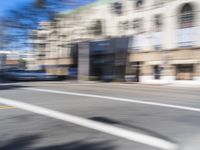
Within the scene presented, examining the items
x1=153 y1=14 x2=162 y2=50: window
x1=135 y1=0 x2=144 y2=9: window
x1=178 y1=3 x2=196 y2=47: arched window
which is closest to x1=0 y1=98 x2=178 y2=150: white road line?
x1=178 y1=3 x2=196 y2=47: arched window

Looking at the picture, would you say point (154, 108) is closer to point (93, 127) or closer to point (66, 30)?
point (93, 127)

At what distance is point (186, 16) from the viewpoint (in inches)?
1505

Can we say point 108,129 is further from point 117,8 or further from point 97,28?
point 97,28

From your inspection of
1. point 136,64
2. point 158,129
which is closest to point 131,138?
point 158,129

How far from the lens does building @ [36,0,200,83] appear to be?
38.2 m

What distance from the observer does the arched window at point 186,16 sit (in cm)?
3744

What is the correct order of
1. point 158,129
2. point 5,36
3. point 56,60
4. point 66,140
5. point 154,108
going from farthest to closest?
point 56,60
point 5,36
point 154,108
point 158,129
point 66,140

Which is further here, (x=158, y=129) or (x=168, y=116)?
(x=168, y=116)

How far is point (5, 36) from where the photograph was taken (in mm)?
47344

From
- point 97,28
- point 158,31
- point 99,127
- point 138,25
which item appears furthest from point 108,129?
point 97,28

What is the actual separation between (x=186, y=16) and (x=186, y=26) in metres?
1.01

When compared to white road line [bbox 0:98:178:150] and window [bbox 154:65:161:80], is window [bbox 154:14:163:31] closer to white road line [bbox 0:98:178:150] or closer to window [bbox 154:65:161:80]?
window [bbox 154:65:161:80]

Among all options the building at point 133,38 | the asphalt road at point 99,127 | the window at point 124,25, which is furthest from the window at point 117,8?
the asphalt road at point 99,127

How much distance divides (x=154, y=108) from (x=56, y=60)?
151 ft
